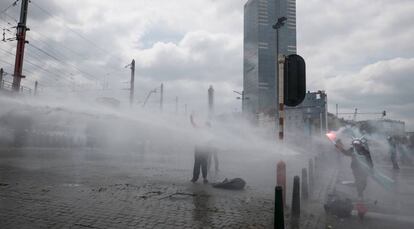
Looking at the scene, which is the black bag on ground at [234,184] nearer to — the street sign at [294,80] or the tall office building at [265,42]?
the street sign at [294,80]

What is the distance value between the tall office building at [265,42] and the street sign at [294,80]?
20.7m

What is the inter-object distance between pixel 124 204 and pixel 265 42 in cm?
3240

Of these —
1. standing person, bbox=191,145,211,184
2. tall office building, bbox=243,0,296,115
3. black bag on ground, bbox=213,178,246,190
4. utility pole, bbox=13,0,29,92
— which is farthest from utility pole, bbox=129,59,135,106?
black bag on ground, bbox=213,178,246,190

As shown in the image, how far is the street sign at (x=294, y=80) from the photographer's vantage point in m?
7.31

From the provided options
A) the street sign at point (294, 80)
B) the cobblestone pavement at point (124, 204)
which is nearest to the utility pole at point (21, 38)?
the cobblestone pavement at point (124, 204)

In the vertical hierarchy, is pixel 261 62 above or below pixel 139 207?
above

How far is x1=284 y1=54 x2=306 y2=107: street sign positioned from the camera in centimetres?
731

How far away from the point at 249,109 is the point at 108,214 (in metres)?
51.3

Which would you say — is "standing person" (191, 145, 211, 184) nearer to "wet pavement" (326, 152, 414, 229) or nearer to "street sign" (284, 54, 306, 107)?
"wet pavement" (326, 152, 414, 229)

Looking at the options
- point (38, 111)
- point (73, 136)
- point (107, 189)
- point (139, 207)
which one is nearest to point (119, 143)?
point (73, 136)

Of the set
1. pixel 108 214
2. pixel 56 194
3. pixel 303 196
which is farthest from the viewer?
pixel 303 196

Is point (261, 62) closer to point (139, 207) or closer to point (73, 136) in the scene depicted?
point (73, 136)

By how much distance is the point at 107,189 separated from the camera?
9.21m

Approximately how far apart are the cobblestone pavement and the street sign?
98.6 inches
